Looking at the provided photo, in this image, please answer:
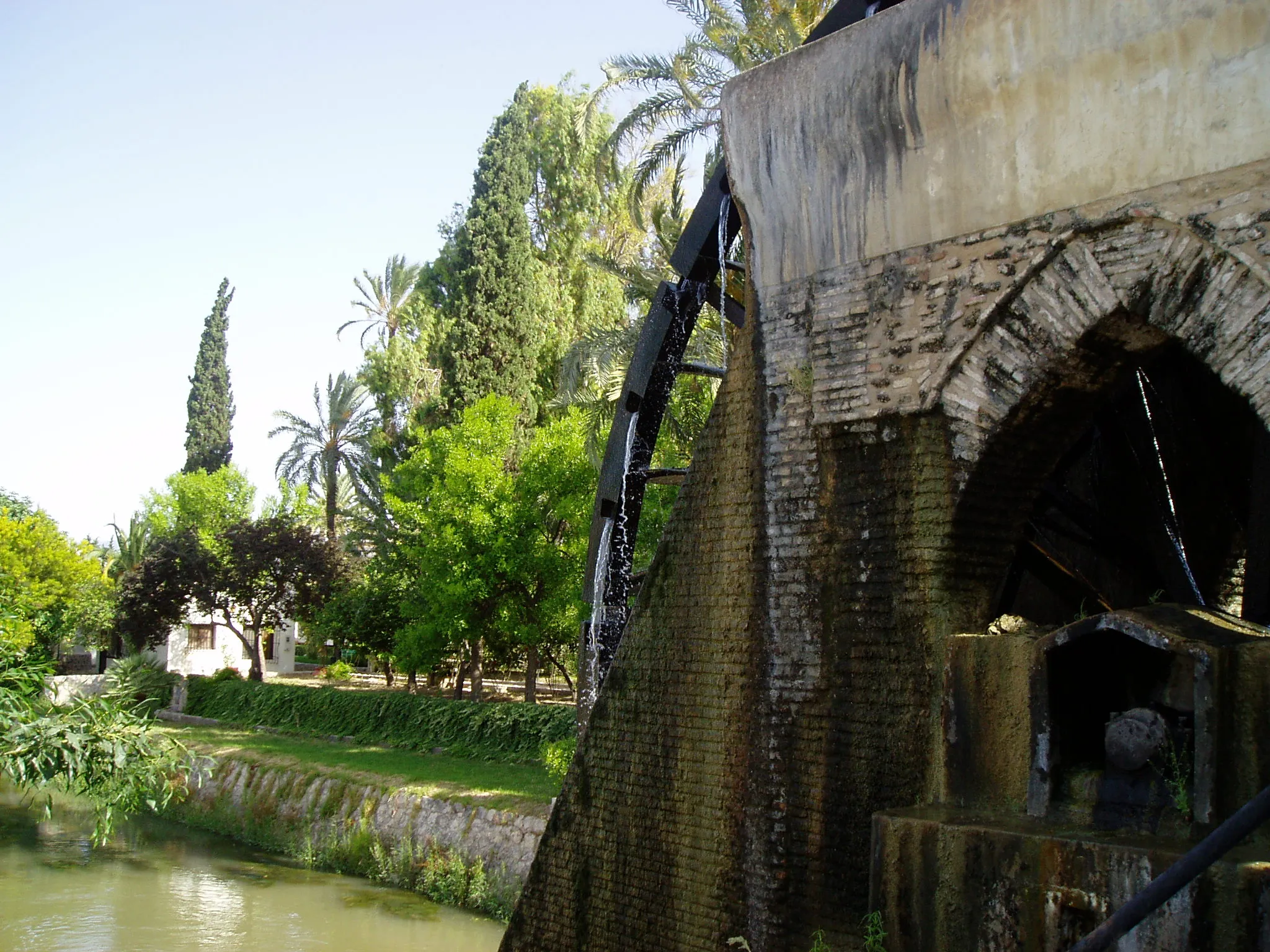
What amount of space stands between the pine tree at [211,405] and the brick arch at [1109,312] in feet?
113

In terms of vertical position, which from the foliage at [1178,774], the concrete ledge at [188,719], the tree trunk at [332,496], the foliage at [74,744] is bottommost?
the concrete ledge at [188,719]

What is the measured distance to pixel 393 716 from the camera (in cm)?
1998

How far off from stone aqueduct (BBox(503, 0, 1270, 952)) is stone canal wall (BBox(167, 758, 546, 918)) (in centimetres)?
611

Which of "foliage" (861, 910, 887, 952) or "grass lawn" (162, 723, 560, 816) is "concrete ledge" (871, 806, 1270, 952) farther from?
"grass lawn" (162, 723, 560, 816)

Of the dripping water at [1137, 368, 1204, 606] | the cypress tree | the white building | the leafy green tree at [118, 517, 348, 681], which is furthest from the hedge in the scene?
the dripping water at [1137, 368, 1204, 606]

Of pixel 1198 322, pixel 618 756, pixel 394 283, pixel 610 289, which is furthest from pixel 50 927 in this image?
pixel 394 283

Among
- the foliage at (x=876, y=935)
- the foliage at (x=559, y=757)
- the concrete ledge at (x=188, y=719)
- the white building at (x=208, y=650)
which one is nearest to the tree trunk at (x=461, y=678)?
the concrete ledge at (x=188, y=719)

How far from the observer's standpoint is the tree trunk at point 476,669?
71.9 feet

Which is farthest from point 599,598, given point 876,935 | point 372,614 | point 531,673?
point 372,614

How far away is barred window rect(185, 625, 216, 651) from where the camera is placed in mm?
34844

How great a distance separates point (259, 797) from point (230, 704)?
8.65 metres

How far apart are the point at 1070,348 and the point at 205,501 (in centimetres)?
2973

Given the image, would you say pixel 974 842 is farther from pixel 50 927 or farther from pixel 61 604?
pixel 61 604

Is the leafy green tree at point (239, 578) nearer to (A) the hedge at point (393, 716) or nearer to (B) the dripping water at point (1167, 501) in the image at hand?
(A) the hedge at point (393, 716)
